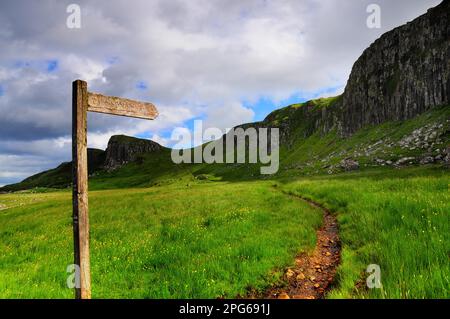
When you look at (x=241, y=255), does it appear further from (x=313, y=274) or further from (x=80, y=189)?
(x=80, y=189)

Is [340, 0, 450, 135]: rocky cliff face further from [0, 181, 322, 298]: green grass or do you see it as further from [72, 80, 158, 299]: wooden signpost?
[72, 80, 158, 299]: wooden signpost

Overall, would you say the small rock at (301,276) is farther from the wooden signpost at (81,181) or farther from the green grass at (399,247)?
the wooden signpost at (81,181)

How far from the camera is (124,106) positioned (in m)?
8.38

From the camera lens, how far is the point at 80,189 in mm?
7336

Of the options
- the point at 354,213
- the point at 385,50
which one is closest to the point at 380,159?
the point at 354,213

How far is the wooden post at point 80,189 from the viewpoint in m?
7.28

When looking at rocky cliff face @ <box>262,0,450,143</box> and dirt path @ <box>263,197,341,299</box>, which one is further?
rocky cliff face @ <box>262,0,450,143</box>

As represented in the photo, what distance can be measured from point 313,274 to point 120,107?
7.69m

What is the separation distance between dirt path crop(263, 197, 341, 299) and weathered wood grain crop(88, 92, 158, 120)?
20.5 ft

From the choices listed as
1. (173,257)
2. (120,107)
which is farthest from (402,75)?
(120,107)

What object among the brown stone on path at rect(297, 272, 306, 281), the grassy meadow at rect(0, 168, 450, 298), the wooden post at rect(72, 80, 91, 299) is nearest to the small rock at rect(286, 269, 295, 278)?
the brown stone on path at rect(297, 272, 306, 281)

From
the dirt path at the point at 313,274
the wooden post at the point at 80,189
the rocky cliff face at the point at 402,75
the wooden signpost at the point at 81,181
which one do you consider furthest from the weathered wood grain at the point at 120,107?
the rocky cliff face at the point at 402,75

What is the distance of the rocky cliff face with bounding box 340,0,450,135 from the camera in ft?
292
